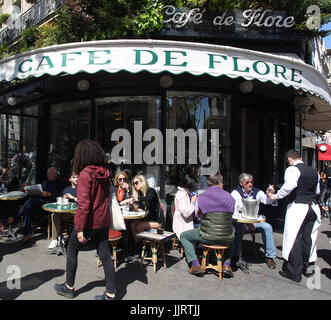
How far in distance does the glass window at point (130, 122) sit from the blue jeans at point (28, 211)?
1.87 meters

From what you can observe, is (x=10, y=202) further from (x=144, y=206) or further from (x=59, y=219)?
(x=144, y=206)

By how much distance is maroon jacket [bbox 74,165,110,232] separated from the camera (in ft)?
10.0

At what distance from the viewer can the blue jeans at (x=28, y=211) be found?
211 inches

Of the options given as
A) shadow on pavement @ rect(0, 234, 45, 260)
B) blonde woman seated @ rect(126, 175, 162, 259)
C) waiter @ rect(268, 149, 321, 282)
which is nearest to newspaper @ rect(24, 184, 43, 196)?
shadow on pavement @ rect(0, 234, 45, 260)

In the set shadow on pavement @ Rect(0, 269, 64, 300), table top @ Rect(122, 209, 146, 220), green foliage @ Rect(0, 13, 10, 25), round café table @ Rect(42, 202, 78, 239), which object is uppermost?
green foliage @ Rect(0, 13, 10, 25)

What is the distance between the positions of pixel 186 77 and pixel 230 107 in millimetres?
1232

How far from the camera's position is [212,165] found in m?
6.73

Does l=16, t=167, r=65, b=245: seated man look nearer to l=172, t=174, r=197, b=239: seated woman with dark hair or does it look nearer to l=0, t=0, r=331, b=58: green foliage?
l=172, t=174, r=197, b=239: seated woman with dark hair

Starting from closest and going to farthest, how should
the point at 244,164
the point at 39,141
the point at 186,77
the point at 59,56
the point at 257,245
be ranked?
the point at 59,56 < the point at 257,245 < the point at 186,77 < the point at 244,164 < the point at 39,141

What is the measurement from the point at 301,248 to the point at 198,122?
3563 millimetres

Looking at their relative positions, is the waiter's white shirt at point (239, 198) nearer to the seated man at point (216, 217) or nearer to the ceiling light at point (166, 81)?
the seated man at point (216, 217)

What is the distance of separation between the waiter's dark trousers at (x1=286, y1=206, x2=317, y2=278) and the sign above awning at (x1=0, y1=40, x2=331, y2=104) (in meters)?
2.40

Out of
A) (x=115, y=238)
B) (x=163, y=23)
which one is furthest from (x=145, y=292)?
(x=163, y=23)

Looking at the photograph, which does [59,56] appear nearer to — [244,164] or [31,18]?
[244,164]
